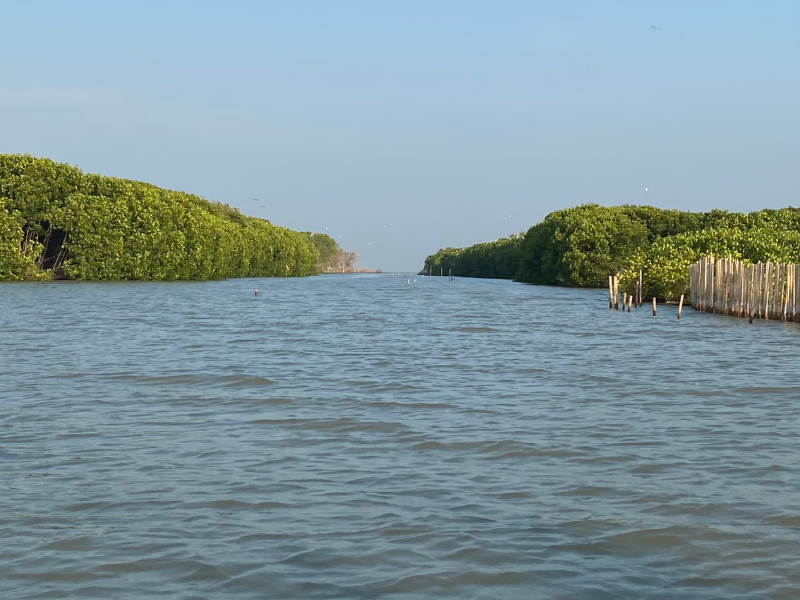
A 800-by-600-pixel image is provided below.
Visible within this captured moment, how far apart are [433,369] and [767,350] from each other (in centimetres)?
1001

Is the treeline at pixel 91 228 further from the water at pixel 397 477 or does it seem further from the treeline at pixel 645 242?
the water at pixel 397 477

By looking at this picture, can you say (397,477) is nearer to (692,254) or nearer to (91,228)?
(692,254)

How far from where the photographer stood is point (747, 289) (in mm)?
37781

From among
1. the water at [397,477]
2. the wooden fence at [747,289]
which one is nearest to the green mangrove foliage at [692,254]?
the wooden fence at [747,289]

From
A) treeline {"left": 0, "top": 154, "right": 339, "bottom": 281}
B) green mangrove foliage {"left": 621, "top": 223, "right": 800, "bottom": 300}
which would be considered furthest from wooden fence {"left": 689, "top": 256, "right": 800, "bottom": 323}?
treeline {"left": 0, "top": 154, "right": 339, "bottom": 281}

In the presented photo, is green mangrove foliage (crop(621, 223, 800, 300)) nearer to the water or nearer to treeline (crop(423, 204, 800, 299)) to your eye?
treeline (crop(423, 204, 800, 299))

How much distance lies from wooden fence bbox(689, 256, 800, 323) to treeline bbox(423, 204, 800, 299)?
7436mm

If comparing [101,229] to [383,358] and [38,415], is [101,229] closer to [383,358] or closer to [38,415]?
[383,358]

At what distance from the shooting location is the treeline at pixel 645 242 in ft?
180

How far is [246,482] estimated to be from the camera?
9.94 meters

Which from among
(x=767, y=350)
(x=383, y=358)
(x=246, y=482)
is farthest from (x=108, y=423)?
(x=767, y=350)

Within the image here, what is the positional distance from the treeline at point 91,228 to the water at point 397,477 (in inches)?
2533

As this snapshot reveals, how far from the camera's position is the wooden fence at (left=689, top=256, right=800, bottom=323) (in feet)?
113

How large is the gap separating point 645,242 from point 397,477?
91.8 m
